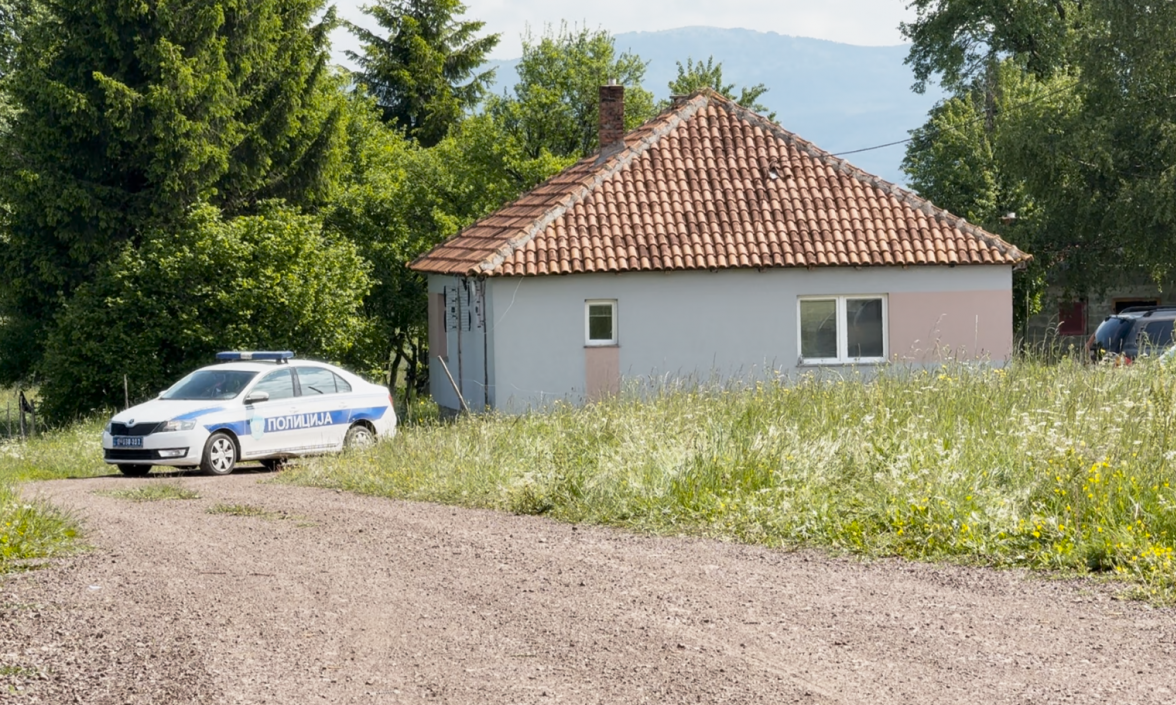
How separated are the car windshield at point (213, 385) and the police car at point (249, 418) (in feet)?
0.05

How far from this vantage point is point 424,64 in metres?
52.5

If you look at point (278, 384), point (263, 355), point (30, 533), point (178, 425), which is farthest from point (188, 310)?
point (30, 533)

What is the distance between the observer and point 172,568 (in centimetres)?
960

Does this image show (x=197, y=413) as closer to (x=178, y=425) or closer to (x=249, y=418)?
(x=178, y=425)

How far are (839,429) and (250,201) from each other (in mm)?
28164

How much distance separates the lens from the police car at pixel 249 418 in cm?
1919

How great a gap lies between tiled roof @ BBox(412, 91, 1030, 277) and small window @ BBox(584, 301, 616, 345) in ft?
3.24

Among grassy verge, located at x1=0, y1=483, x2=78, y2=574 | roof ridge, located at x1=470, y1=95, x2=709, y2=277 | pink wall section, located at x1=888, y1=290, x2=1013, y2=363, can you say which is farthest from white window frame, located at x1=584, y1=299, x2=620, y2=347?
grassy verge, located at x1=0, y1=483, x2=78, y2=574

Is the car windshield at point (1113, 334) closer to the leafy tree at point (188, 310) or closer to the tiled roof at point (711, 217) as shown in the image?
the tiled roof at point (711, 217)

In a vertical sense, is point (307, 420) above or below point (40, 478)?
above

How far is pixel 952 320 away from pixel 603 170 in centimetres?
728

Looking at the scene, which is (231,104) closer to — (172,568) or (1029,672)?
(172,568)

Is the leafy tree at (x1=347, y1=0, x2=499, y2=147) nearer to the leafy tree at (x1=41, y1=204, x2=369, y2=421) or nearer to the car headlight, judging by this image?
the leafy tree at (x1=41, y1=204, x2=369, y2=421)

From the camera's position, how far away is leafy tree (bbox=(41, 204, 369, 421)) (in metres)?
31.3
